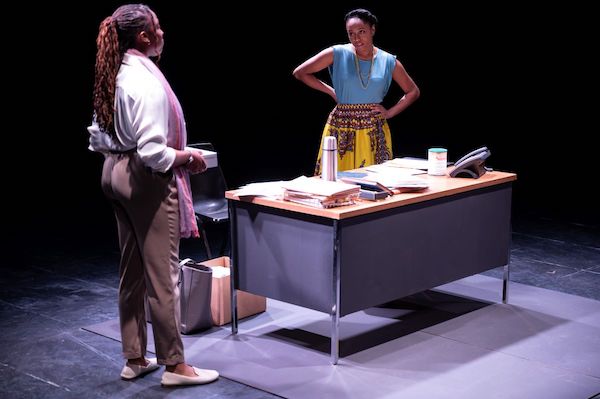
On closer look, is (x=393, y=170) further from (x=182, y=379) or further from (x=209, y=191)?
(x=182, y=379)

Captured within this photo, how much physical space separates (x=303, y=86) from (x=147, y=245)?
23.0 ft

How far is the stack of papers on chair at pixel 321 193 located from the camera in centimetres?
430

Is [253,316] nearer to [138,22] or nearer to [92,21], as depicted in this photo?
[138,22]

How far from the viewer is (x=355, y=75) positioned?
5.51 m

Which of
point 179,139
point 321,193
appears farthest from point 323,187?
point 179,139

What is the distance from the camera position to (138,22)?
3893mm

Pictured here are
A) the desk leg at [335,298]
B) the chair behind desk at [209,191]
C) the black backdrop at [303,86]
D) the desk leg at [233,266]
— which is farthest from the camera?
the black backdrop at [303,86]

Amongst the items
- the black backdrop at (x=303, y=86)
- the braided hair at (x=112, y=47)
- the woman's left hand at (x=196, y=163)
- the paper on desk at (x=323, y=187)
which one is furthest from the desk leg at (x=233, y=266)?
the black backdrop at (x=303, y=86)

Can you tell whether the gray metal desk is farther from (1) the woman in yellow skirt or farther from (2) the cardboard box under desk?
(1) the woman in yellow skirt

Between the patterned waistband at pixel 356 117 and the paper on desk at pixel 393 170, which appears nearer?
the paper on desk at pixel 393 170

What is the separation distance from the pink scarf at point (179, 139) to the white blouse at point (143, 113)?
42mm

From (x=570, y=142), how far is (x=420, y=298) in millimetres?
5193

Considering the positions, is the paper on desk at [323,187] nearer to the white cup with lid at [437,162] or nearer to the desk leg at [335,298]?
the desk leg at [335,298]

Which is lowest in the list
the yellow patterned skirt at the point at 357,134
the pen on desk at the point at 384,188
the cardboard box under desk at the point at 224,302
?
the cardboard box under desk at the point at 224,302
